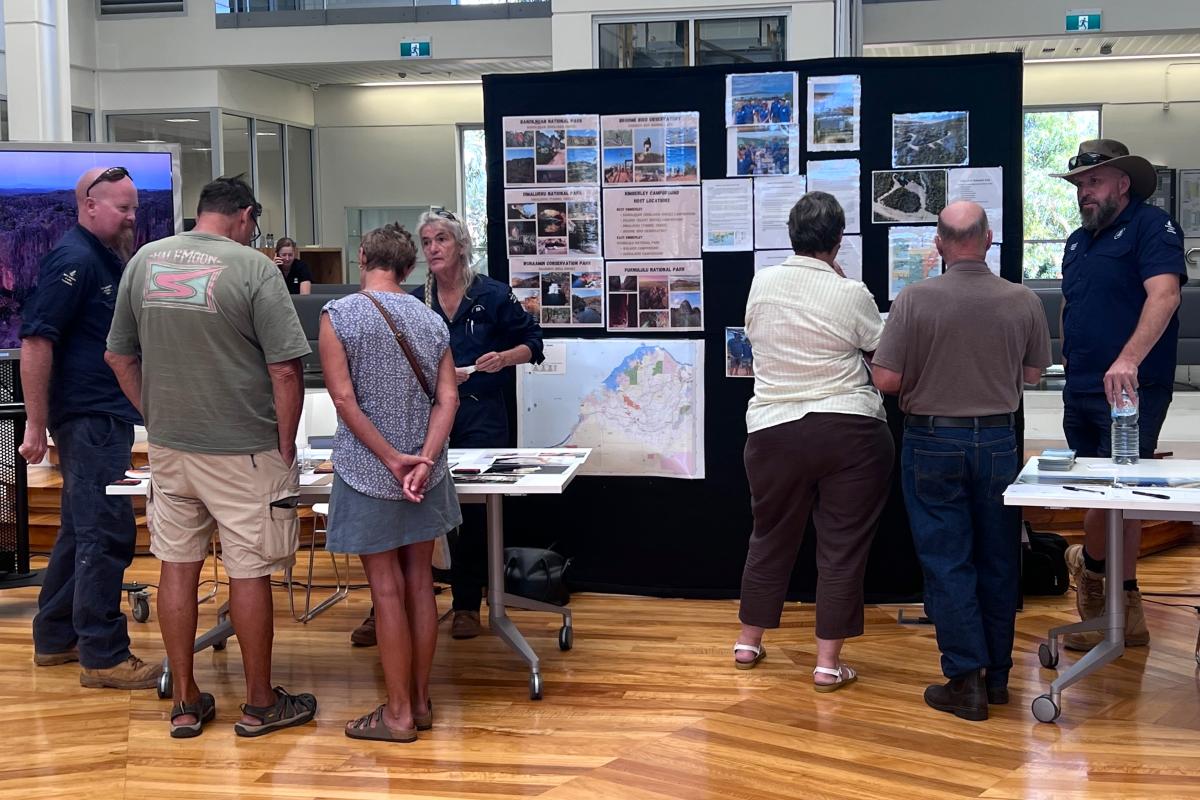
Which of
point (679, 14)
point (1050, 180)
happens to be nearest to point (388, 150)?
point (1050, 180)

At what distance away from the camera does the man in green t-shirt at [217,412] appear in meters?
3.81

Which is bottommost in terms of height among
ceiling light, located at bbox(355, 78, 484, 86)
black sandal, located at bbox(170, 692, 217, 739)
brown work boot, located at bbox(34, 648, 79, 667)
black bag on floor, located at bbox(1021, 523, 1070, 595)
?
brown work boot, located at bbox(34, 648, 79, 667)

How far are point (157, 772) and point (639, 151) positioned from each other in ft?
9.85

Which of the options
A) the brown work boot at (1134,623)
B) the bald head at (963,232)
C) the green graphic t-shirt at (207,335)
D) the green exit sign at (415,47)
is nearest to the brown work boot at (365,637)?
the green graphic t-shirt at (207,335)

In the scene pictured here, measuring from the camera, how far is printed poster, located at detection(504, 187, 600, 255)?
5.46 meters

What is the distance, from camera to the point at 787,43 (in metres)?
9.05

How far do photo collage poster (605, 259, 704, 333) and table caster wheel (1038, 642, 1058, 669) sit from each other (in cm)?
182

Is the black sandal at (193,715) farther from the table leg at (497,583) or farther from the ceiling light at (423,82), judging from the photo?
the ceiling light at (423,82)

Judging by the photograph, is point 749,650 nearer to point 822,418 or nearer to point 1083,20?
point 822,418

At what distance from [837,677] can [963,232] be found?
1.50 meters

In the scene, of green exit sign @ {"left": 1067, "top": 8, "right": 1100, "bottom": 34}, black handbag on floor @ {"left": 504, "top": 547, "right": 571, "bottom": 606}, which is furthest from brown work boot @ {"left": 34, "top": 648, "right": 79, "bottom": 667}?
green exit sign @ {"left": 1067, "top": 8, "right": 1100, "bottom": 34}

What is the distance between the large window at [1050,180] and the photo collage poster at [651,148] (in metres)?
12.5

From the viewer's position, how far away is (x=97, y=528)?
4535mm

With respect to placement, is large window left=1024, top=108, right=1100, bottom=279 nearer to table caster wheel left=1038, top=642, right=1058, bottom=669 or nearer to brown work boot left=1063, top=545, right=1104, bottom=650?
brown work boot left=1063, top=545, right=1104, bottom=650
